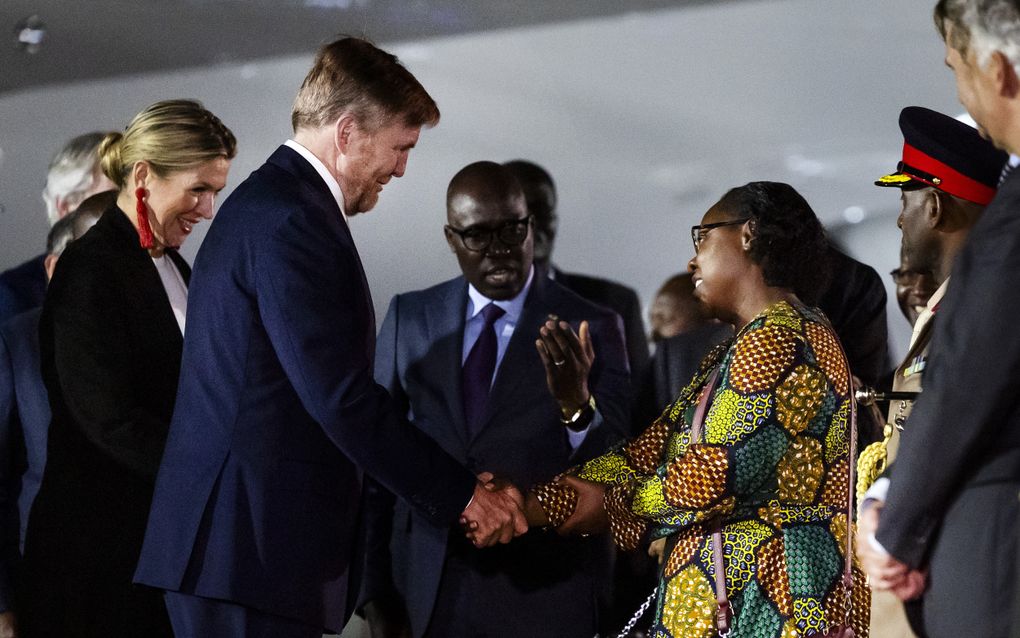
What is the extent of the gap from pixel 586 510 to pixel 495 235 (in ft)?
2.86

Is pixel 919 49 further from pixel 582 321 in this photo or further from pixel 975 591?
pixel 975 591

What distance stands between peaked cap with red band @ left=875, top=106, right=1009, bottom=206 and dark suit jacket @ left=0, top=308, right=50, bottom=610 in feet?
7.10

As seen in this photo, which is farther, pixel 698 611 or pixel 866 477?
pixel 698 611

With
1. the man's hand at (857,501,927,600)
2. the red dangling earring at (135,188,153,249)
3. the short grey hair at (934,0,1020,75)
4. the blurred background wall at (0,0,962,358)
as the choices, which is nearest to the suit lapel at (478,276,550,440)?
the red dangling earring at (135,188,153,249)

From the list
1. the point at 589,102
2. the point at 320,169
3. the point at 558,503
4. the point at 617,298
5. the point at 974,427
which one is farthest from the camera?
the point at 589,102

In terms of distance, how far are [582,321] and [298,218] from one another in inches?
42.4

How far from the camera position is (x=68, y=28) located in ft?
16.6

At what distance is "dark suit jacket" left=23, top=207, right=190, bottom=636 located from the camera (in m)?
2.77

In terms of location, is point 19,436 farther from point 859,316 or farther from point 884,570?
A: point 884,570

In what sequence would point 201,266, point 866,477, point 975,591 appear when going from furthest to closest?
point 201,266
point 866,477
point 975,591

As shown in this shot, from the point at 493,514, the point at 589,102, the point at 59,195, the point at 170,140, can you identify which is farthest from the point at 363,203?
the point at 589,102

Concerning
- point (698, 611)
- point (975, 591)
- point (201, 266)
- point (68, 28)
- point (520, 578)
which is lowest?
point (520, 578)

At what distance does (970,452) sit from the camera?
1.76 m

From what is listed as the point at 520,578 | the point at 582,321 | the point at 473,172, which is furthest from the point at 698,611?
the point at 473,172
